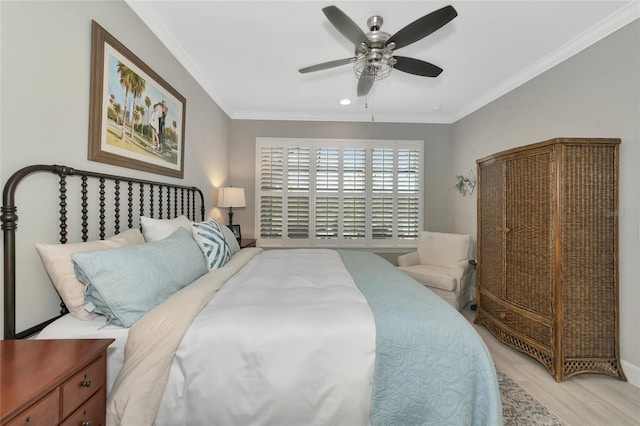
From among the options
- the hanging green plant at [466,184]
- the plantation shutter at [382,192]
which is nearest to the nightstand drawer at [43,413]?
the plantation shutter at [382,192]

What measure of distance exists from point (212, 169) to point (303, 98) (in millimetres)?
1504

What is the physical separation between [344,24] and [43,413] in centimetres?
211

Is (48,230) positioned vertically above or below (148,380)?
above

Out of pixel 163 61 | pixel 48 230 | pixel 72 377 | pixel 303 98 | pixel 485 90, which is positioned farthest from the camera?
pixel 303 98

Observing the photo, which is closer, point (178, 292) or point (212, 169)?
point (178, 292)

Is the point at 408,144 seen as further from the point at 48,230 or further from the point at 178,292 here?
the point at 48,230

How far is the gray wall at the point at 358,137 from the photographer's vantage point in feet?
13.9

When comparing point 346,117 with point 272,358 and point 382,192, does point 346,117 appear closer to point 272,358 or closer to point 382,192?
point 382,192

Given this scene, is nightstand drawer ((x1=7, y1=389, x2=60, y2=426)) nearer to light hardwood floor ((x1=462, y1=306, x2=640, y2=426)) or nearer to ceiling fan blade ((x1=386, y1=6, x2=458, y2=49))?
ceiling fan blade ((x1=386, y1=6, x2=458, y2=49))

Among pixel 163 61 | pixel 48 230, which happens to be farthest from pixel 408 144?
pixel 48 230

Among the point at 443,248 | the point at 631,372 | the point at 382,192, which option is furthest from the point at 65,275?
the point at 382,192

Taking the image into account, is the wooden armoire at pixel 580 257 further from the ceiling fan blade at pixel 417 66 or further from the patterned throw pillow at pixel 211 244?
the patterned throw pillow at pixel 211 244

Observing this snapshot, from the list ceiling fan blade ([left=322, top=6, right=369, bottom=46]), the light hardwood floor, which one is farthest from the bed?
ceiling fan blade ([left=322, top=6, right=369, bottom=46])

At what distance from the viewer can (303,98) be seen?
3.61 metres
